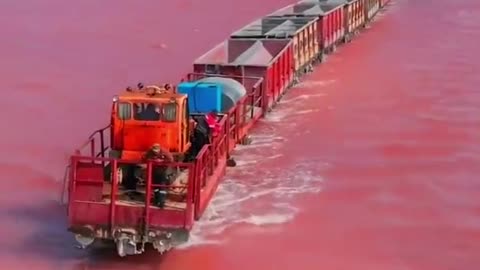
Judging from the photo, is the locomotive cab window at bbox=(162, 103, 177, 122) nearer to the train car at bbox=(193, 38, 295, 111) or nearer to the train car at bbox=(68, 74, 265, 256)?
the train car at bbox=(68, 74, 265, 256)

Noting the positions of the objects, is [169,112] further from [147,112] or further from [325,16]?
[325,16]

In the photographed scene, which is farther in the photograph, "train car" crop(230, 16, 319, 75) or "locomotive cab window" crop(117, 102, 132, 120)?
"train car" crop(230, 16, 319, 75)

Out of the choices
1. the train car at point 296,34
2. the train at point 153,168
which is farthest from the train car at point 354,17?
the train at point 153,168

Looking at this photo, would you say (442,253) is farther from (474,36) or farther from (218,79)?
(474,36)

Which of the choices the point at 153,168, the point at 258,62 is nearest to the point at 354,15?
the point at 258,62

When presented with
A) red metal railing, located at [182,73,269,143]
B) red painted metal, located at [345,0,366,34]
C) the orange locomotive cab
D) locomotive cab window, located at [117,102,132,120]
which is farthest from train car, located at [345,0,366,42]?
locomotive cab window, located at [117,102,132,120]
